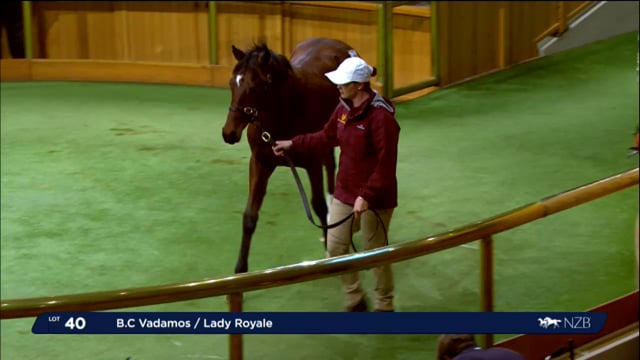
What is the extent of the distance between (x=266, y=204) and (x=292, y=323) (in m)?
4.16

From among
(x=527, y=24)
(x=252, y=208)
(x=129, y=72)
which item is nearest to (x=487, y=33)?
(x=527, y=24)

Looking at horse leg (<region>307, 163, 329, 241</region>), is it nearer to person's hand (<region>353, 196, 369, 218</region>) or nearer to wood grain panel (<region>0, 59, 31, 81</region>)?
person's hand (<region>353, 196, 369, 218</region>)

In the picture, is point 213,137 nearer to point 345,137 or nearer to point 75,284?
point 75,284

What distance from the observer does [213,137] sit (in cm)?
759

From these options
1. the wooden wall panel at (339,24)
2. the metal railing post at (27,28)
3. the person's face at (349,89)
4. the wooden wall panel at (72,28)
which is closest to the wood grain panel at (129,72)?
the wooden wall panel at (72,28)

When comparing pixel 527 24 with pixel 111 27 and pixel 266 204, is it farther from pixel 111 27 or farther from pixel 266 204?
pixel 266 204

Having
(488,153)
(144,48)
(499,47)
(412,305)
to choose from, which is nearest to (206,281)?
(412,305)

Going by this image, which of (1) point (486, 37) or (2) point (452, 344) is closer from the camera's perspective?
(2) point (452, 344)

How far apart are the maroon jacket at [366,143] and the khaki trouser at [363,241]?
0.55 feet

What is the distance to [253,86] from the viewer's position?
4793mm

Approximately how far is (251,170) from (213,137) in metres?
2.11

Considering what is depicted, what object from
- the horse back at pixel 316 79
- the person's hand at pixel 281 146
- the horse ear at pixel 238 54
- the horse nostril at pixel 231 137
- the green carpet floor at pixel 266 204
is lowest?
the green carpet floor at pixel 266 204

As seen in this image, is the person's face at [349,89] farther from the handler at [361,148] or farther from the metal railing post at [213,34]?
the metal railing post at [213,34]

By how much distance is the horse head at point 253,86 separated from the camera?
458cm
